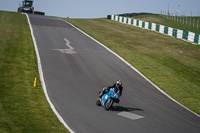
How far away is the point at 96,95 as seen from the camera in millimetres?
16984

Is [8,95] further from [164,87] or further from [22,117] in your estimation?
[164,87]

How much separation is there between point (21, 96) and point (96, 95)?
418 centimetres

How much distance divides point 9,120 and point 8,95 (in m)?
3.82

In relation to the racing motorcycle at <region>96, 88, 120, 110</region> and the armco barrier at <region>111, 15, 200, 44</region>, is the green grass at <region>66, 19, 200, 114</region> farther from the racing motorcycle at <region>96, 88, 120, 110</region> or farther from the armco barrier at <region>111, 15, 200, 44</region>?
the racing motorcycle at <region>96, 88, 120, 110</region>

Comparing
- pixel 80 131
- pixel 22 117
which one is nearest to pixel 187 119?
pixel 80 131

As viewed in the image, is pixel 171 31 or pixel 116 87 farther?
pixel 171 31

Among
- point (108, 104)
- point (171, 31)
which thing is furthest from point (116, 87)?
point (171, 31)

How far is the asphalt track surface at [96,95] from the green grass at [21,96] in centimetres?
72

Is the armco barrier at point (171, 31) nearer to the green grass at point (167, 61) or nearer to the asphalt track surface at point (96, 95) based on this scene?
the green grass at point (167, 61)

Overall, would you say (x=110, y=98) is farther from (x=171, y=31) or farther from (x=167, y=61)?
(x=171, y=31)

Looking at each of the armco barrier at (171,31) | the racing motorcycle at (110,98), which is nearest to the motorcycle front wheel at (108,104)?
the racing motorcycle at (110,98)

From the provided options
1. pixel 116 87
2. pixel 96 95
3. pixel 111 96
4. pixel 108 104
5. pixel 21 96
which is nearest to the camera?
pixel 111 96

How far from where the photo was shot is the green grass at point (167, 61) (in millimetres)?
20536

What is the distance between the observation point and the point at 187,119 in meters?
14.8
